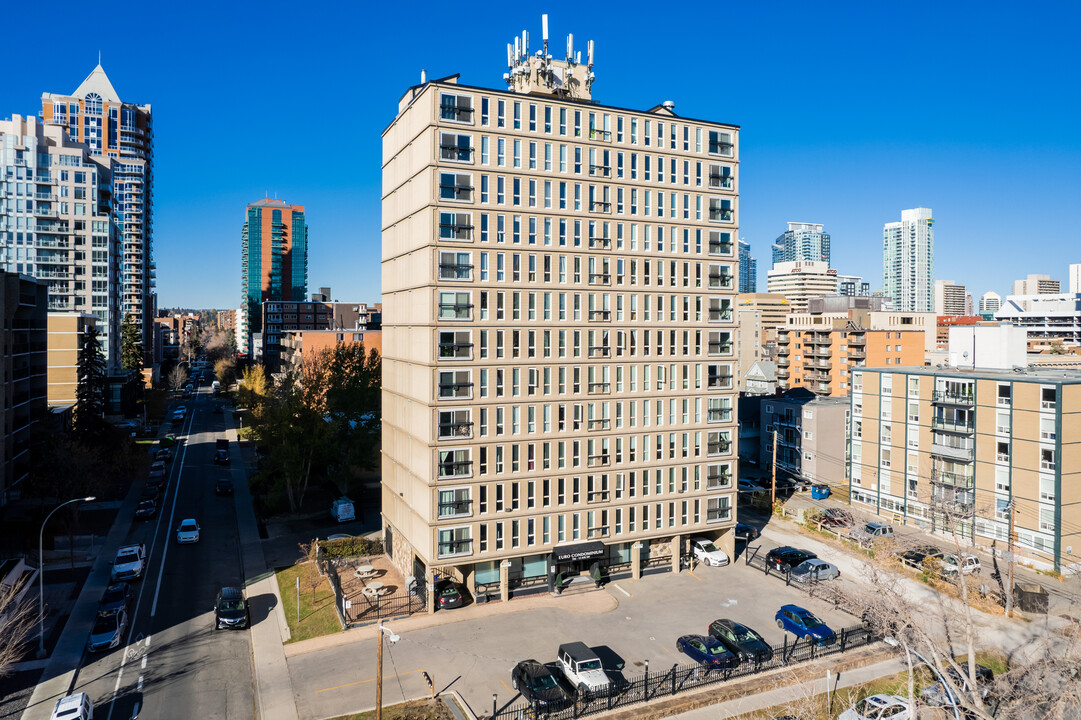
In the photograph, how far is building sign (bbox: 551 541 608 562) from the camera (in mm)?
43281

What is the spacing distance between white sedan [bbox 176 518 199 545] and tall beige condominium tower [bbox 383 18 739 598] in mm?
16484

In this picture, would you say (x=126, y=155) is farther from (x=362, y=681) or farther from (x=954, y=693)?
(x=954, y=693)

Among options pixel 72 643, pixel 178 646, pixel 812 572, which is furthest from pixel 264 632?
pixel 812 572

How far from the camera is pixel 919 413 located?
6016 cm

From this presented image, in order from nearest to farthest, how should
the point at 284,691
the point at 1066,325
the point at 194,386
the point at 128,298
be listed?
the point at 284,691 < the point at 128,298 < the point at 194,386 < the point at 1066,325

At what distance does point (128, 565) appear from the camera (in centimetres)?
4534

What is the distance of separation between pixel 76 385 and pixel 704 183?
8091 cm

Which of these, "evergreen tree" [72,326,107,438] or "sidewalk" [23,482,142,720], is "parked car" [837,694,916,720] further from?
"evergreen tree" [72,326,107,438]

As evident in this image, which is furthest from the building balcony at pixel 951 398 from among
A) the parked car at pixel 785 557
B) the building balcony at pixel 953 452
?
the parked car at pixel 785 557

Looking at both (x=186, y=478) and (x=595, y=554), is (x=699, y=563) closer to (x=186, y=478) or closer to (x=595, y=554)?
(x=595, y=554)

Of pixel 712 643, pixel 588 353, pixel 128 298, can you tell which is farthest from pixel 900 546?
pixel 128 298

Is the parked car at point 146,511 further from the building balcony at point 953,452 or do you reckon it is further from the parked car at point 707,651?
the building balcony at point 953,452

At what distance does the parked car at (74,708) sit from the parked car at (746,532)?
4444 cm

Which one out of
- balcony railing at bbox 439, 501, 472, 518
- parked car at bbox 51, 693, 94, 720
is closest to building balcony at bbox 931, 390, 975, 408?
balcony railing at bbox 439, 501, 472, 518
